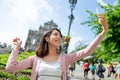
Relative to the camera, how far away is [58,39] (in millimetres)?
3518

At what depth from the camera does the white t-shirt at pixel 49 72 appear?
10.6 ft

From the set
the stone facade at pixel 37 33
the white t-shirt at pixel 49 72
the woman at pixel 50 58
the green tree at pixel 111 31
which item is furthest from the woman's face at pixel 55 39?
the stone facade at pixel 37 33

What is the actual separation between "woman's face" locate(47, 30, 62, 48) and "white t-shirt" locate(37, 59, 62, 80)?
28 cm

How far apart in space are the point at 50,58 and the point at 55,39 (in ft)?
0.76

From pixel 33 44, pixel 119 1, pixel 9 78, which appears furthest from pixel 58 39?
pixel 33 44

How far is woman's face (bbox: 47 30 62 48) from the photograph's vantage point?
138 inches

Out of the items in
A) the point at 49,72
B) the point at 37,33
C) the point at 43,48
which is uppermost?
the point at 37,33

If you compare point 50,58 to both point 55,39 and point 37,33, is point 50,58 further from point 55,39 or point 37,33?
point 37,33

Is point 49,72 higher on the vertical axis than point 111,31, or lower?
lower

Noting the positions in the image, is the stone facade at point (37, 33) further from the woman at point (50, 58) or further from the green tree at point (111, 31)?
the woman at point (50, 58)

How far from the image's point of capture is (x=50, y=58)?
3.48 meters

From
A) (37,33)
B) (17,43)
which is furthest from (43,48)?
(37,33)

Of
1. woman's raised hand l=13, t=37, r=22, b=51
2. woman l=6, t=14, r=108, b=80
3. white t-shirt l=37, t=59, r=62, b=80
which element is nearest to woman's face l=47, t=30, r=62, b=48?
woman l=6, t=14, r=108, b=80

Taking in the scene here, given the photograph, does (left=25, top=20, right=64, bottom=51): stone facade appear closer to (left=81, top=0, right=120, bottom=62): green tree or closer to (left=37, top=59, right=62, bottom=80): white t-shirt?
(left=81, top=0, right=120, bottom=62): green tree
